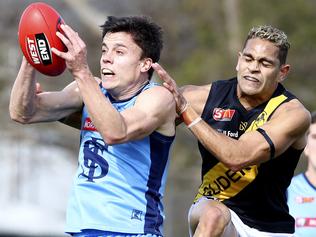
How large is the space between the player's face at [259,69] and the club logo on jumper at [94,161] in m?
1.36

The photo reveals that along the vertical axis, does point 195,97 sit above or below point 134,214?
above

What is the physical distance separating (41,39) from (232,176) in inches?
72.5

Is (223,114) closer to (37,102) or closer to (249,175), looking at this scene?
(249,175)

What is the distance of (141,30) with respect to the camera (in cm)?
725

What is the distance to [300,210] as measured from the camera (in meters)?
9.59

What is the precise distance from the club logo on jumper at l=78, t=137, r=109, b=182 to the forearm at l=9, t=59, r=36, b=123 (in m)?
0.55

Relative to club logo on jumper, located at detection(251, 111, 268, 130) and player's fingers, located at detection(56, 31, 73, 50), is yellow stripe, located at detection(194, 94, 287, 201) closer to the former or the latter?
club logo on jumper, located at detection(251, 111, 268, 130)

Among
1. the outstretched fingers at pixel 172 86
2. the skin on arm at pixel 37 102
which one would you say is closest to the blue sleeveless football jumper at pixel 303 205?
the outstretched fingers at pixel 172 86

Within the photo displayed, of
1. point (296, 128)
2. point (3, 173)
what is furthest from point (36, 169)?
point (296, 128)

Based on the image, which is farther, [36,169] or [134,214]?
[36,169]

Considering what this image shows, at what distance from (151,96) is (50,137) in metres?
22.0

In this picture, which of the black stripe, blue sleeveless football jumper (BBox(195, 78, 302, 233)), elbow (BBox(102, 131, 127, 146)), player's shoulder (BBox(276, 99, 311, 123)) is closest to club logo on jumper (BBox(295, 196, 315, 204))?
blue sleeveless football jumper (BBox(195, 78, 302, 233))

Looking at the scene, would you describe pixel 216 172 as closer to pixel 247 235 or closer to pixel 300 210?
pixel 247 235

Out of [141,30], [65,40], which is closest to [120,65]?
[141,30]
